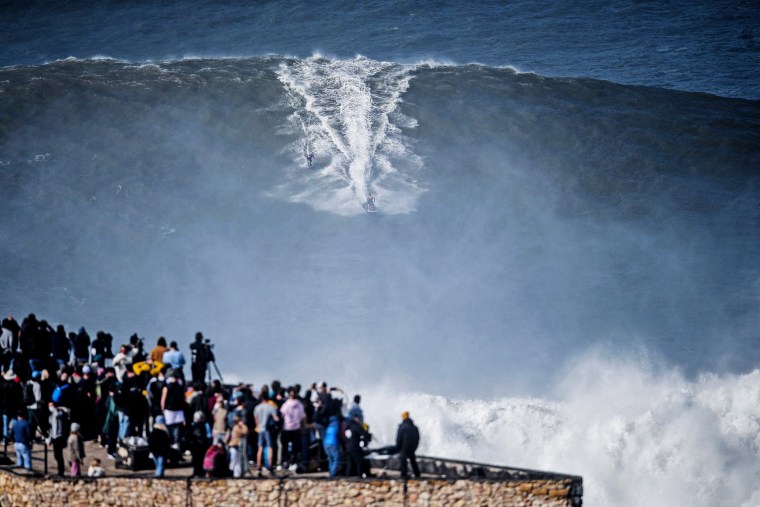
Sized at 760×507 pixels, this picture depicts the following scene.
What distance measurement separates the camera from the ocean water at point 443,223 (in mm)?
50719

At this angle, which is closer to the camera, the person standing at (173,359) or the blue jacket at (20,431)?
the blue jacket at (20,431)

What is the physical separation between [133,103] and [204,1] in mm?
27389

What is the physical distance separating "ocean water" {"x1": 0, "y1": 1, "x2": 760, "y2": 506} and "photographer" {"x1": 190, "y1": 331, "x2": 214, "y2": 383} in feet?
37.0

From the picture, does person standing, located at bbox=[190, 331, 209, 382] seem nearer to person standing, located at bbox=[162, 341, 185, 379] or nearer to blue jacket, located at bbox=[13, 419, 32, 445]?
person standing, located at bbox=[162, 341, 185, 379]

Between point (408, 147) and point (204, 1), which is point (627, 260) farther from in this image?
point (204, 1)

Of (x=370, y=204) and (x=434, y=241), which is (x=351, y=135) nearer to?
(x=370, y=204)

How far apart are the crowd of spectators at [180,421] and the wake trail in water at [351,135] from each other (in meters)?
35.6

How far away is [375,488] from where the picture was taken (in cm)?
3012

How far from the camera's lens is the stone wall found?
29953mm

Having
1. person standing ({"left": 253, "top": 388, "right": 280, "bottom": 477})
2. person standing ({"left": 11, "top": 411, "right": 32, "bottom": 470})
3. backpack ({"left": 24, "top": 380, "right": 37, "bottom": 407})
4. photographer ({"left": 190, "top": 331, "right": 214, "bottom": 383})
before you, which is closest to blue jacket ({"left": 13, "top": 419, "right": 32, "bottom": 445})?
person standing ({"left": 11, "top": 411, "right": 32, "bottom": 470})

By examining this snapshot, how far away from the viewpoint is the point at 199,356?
36.7 meters

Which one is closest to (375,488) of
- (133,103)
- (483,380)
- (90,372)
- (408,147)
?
(90,372)

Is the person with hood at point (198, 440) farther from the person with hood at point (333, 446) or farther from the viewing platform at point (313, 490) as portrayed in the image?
the person with hood at point (333, 446)

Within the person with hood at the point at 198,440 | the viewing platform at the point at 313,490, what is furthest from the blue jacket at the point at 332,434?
the person with hood at the point at 198,440
